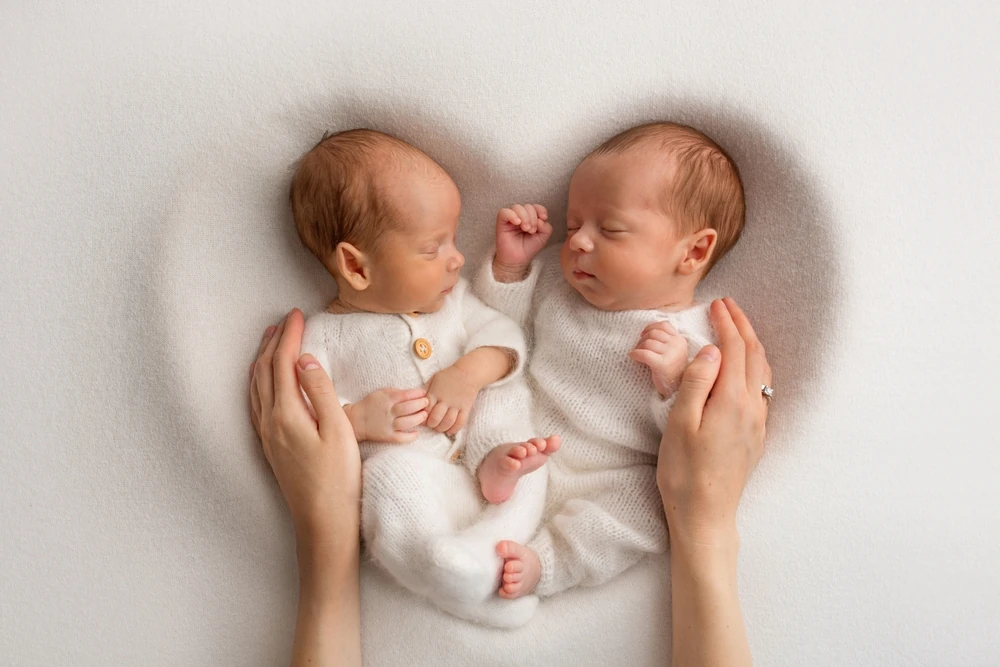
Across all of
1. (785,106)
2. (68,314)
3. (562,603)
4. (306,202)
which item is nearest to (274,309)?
(306,202)

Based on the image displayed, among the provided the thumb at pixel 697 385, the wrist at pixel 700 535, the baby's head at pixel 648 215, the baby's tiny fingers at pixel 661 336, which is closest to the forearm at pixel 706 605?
the wrist at pixel 700 535

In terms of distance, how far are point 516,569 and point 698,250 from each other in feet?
1.87

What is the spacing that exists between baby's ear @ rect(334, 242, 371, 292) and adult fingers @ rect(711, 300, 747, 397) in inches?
22.0

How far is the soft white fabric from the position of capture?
49.5 inches

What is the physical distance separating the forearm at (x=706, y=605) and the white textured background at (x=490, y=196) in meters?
0.05

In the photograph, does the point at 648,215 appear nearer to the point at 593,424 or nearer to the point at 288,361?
the point at 593,424

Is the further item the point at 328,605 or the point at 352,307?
the point at 352,307

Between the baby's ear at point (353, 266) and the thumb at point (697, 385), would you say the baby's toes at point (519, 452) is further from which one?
the baby's ear at point (353, 266)

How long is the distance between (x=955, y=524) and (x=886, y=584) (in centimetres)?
14

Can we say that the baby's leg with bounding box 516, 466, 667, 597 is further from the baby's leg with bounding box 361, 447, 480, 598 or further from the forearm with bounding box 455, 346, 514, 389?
the forearm with bounding box 455, 346, 514, 389

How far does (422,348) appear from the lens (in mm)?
1389

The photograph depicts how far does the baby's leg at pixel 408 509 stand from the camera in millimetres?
1262

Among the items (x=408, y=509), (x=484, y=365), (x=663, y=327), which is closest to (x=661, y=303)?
(x=663, y=327)

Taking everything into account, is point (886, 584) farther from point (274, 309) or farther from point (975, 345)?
point (274, 309)
